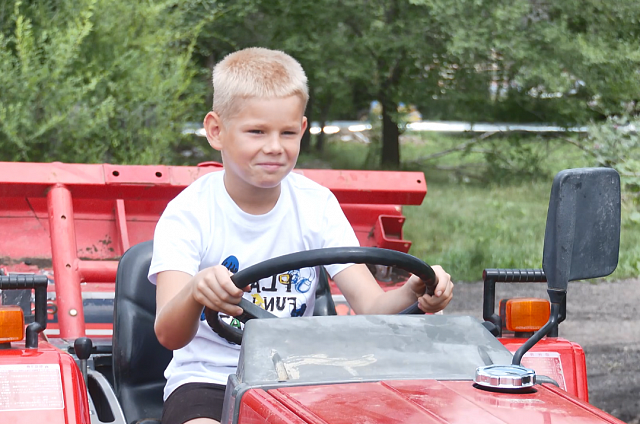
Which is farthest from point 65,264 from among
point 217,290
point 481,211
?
point 481,211

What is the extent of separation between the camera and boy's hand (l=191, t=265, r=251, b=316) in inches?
71.1

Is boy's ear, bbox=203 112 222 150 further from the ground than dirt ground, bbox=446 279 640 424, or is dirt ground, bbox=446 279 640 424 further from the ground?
boy's ear, bbox=203 112 222 150

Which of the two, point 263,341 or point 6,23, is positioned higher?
point 6,23

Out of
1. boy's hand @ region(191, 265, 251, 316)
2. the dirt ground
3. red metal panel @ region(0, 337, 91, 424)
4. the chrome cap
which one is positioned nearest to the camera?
the chrome cap

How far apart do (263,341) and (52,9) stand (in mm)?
5382

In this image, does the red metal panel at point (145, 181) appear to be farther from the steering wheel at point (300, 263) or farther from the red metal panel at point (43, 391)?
the steering wheel at point (300, 263)

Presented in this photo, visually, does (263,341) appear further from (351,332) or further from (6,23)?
(6,23)

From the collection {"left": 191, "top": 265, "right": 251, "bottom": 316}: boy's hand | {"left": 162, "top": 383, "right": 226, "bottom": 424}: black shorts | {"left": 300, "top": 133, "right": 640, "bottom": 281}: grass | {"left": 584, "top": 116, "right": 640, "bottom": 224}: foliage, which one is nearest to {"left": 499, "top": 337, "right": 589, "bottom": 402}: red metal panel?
{"left": 162, "top": 383, "right": 226, "bottom": 424}: black shorts

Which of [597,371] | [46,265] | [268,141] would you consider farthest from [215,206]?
[597,371]

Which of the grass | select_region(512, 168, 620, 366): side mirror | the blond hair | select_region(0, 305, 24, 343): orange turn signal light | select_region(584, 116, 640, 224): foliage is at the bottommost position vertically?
the grass

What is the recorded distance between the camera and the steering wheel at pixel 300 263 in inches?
71.7

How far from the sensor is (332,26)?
11109 mm

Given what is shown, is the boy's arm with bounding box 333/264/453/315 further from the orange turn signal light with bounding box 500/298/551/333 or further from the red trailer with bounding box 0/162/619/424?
the orange turn signal light with bounding box 500/298/551/333

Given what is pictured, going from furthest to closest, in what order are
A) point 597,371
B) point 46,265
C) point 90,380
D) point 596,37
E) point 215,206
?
point 596,37 → point 597,371 → point 46,265 → point 90,380 → point 215,206
